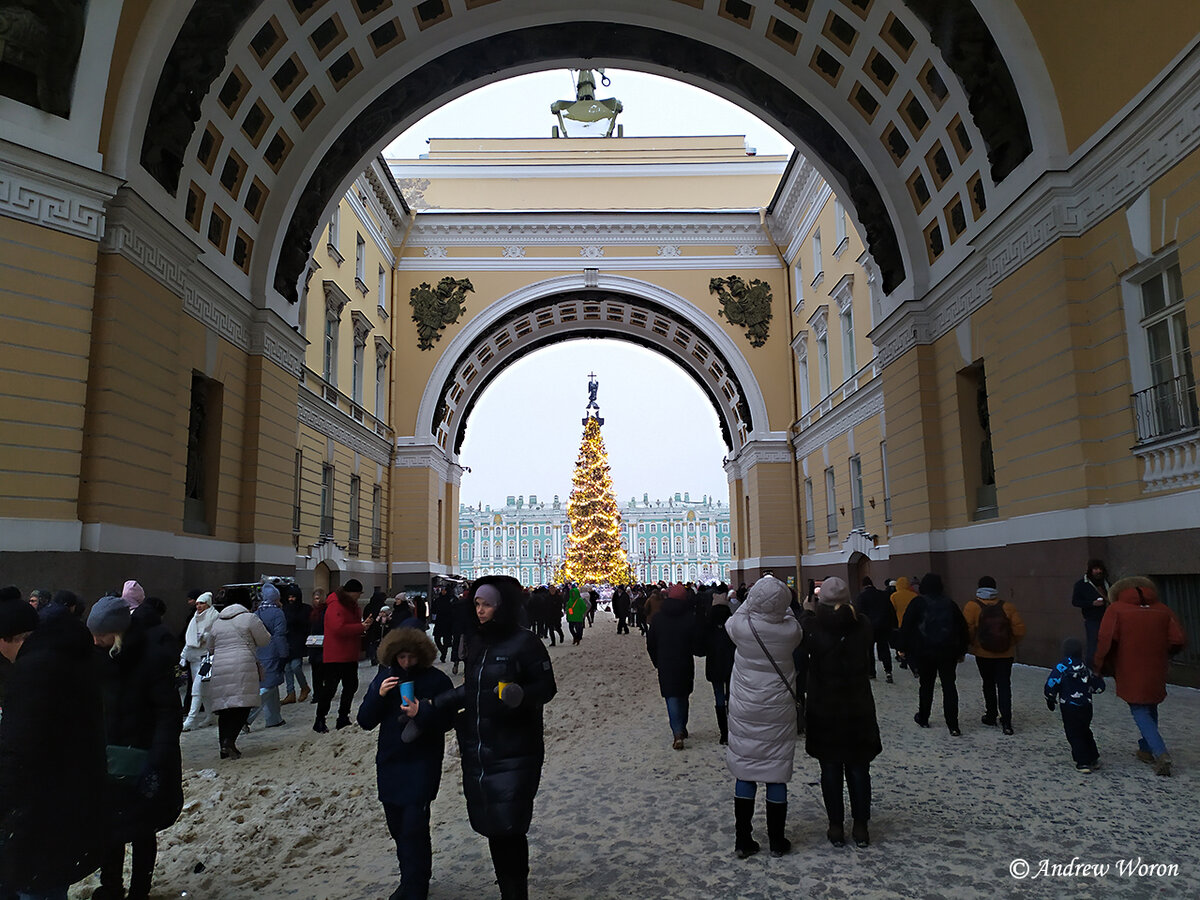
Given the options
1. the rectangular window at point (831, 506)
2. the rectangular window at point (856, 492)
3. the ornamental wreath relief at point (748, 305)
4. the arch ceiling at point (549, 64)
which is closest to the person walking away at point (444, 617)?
the arch ceiling at point (549, 64)

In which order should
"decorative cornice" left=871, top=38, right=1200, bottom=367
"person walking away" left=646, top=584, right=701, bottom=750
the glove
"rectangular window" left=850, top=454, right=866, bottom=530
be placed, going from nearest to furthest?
the glove
"person walking away" left=646, top=584, right=701, bottom=750
"decorative cornice" left=871, top=38, right=1200, bottom=367
"rectangular window" left=850, top=454, right=866, bottom=530

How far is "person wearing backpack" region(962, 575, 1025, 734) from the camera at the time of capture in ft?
24.8

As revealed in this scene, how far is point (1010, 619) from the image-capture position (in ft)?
24.9

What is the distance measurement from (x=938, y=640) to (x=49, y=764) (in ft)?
23.3

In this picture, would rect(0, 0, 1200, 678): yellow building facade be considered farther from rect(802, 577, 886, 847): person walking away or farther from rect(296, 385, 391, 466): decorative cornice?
rect(802, 577, 886, 847): person walking away

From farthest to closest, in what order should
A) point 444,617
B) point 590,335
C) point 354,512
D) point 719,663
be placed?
point 590,335 → point 354,512 → point 444,617 → point 719,663

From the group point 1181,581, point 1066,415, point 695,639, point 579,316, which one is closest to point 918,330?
point 1066,415

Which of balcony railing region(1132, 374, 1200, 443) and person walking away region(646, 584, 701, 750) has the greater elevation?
balcony railing region(1132, 374, 1200, 443)

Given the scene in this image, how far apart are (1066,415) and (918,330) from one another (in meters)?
5.06

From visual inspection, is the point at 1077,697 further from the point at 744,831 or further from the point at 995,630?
the point at 744,831

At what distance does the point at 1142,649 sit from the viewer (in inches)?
235

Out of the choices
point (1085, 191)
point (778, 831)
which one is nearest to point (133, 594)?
point (778, 831)

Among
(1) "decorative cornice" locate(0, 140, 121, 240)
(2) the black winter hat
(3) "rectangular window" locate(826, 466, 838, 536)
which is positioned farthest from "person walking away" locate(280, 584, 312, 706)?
(3) "rectangular window" locate(826, 466, 838, 536)

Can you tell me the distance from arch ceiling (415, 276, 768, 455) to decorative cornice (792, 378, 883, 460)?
7.29 feet
